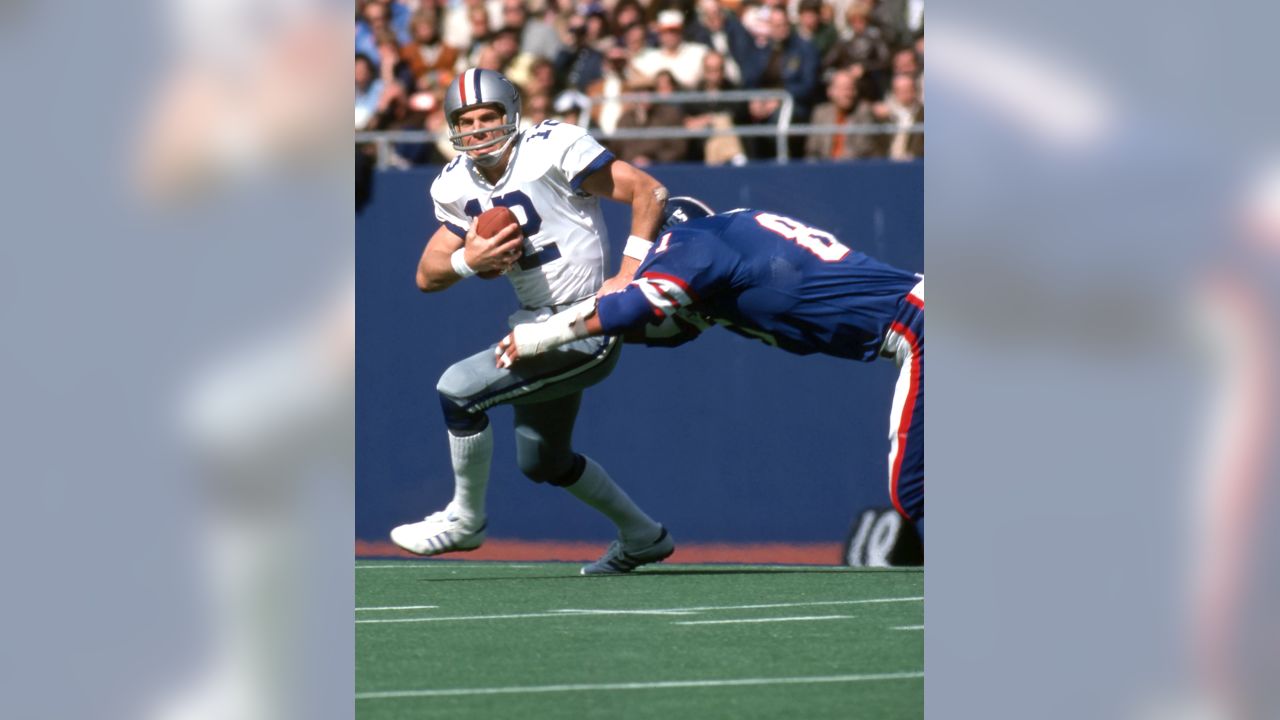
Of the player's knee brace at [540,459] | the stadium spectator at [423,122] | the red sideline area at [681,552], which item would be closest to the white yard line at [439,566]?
the red sideline area at [681,552]

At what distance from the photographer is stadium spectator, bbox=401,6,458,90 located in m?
12.2

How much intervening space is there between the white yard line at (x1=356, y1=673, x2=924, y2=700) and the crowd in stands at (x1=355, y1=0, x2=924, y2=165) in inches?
203

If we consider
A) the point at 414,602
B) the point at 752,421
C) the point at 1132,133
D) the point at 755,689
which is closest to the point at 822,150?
the point at 752,421

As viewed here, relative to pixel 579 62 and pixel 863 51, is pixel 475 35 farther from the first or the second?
pixel 863 51

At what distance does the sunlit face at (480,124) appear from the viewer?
298 inches

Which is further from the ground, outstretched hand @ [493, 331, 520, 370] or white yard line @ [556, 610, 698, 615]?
outstretched hand @ [493, 331, 520, 370]

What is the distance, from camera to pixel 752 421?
9.77 meters

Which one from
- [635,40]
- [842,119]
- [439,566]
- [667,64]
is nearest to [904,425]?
[439,566]

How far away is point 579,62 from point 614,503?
4517 millimetres

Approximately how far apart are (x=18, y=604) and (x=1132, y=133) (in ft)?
3.90

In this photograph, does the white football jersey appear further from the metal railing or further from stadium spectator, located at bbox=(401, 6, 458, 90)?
stadium spectator, located at bbox=(401, 6, 458, 90)

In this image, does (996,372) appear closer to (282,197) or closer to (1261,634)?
(1261,634)

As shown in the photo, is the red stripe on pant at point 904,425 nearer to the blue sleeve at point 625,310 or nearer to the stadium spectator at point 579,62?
the blue sleeve at point 625,310

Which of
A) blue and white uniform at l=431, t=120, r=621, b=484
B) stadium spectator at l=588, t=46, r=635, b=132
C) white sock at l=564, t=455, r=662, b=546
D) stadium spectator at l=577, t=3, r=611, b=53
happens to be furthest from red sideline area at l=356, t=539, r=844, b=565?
stadium spectator at l=577, t=3, r=611, b=53
